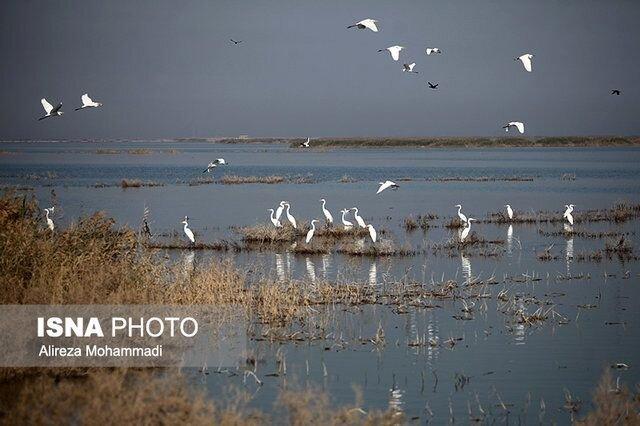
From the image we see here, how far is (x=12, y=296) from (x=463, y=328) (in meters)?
7.35

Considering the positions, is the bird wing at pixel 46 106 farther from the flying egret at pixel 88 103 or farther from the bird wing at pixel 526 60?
the bird wing at pixel 526 60

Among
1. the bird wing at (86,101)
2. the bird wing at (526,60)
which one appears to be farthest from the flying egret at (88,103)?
the bird wing at (526,60)

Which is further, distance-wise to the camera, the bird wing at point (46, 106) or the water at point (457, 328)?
the bird wing at point (46, 106)

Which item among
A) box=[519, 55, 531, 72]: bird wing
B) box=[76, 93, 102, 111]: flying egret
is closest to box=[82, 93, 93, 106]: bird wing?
box=[76, 93, 102, 111]: flying egret

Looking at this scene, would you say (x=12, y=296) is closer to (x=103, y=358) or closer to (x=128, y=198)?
(x=103, y=358)

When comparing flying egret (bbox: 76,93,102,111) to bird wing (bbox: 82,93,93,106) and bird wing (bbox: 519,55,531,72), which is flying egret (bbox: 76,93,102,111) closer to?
bird wing (bbox: 82,93,93,106)

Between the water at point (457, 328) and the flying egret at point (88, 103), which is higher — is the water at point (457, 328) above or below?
below

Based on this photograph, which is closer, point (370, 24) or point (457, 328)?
point (457, 328)

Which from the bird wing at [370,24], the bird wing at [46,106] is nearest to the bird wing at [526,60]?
the bird wing at [370,24]

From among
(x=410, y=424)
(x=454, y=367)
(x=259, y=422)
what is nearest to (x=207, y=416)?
(x=259, y=422)

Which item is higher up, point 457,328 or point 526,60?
point 526,60

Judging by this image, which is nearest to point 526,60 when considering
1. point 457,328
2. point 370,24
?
point 370,24

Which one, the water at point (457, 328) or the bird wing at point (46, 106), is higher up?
the bird wing at point (46, 106)

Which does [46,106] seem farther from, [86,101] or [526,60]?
[526,60]
